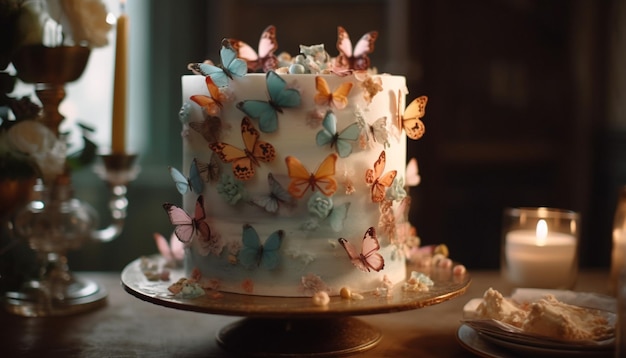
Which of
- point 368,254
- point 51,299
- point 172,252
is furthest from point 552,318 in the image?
point 51,299

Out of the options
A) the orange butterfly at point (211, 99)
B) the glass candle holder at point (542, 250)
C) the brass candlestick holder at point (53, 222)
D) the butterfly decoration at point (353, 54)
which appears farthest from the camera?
the glass candle holder at point (542, 250)

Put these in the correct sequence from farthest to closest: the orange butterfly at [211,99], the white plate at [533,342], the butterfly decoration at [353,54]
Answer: the butterfly decoration at [353,54] → the orange butterfly at [211,99] → the white plate at [533,342]

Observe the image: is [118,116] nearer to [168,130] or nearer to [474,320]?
[474,320]

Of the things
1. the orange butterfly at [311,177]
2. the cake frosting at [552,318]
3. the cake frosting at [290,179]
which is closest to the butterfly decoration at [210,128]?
the cake frosting at [290,179]

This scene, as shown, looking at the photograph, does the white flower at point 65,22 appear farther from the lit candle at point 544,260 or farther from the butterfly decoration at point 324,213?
the lit candle at point 544,260

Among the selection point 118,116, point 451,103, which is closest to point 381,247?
point 118,116

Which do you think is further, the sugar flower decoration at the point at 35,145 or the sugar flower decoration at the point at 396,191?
the sugar flower decoration at the point at 35,145

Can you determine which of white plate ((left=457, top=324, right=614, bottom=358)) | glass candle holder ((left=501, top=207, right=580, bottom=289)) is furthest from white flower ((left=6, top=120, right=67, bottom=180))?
glass candle holder ((left=501, top=207, right=580, bottom=289))
